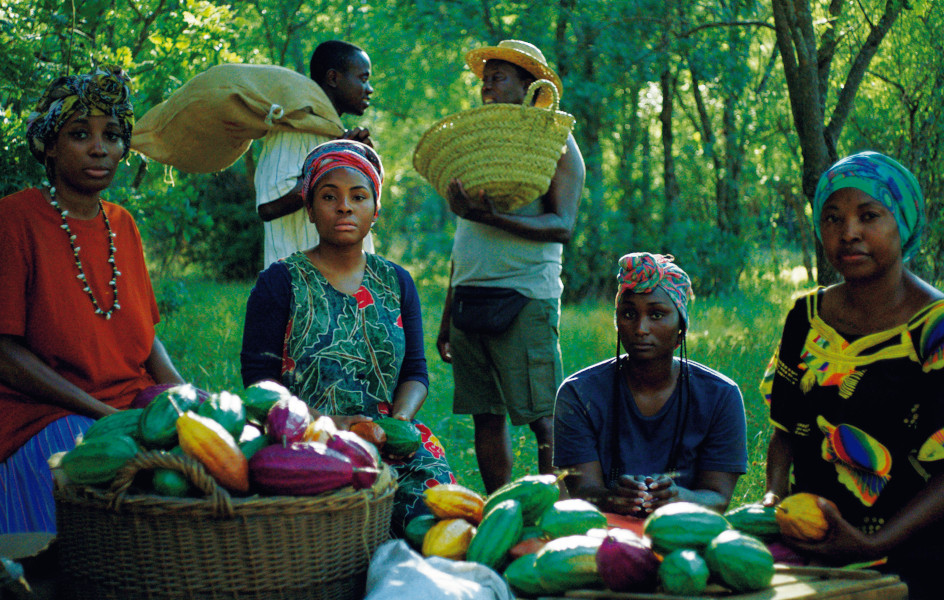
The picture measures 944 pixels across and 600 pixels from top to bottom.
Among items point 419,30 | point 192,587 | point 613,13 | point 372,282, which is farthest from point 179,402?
point 419,30

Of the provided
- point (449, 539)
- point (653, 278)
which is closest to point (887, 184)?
point (653, 278)

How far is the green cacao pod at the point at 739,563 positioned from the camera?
6.16 ft

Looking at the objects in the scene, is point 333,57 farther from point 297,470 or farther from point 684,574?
point 684,574

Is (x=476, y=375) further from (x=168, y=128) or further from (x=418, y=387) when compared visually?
(x=168, y=128)

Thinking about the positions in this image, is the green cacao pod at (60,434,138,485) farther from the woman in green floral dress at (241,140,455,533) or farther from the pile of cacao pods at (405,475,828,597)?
the woman in green floral dress at (241,140,455,533)

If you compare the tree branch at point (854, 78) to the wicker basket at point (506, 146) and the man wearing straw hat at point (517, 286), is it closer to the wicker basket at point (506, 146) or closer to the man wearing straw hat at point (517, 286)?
the man wearing straw hat at point (517, 286)

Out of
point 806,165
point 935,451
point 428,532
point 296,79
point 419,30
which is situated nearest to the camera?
point 428,532

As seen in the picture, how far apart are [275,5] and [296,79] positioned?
8.99 meters

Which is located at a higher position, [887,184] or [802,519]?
[887,184]

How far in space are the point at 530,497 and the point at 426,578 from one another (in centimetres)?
42

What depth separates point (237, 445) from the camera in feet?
6.17

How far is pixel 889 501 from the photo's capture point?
8.18ft

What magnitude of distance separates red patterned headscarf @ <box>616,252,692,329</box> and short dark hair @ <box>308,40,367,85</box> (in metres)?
2.06

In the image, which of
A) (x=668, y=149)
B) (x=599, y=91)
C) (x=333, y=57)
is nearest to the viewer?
(x=333, y=57)
